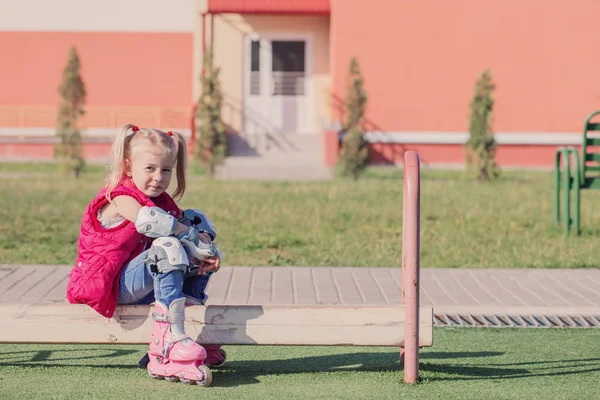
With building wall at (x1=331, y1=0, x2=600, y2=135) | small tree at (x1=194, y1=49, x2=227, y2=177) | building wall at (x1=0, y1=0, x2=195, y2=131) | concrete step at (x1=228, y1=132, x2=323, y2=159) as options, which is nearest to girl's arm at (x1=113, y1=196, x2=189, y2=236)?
small tree at (x1=194, y1=49, x2=227, y2=177)

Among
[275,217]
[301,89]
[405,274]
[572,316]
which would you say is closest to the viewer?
[405,274]

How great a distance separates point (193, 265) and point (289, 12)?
20053 millimetres

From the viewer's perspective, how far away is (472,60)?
2405cm

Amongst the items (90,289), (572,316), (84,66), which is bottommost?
(572,316)

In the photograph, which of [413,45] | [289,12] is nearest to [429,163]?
[413,45]

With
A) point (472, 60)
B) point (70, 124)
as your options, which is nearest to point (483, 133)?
point (472, 60)

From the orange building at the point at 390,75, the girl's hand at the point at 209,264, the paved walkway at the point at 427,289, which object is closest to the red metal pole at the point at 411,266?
the girl's hand at the point at 209,264

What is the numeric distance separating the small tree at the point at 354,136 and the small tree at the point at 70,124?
195 inches

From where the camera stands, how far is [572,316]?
6.89m

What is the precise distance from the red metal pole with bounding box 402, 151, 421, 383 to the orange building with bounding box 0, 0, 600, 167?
699 inches

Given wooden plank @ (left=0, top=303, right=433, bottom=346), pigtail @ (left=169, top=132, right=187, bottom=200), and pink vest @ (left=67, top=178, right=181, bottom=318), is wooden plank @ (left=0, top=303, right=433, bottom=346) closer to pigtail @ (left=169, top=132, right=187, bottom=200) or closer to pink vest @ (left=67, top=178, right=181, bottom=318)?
pink vest @ (left=67, top=178, right=181, bottom=318)

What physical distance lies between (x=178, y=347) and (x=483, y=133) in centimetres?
1537

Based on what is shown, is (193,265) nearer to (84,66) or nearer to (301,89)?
(301,89)

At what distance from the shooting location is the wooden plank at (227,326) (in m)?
4.82
